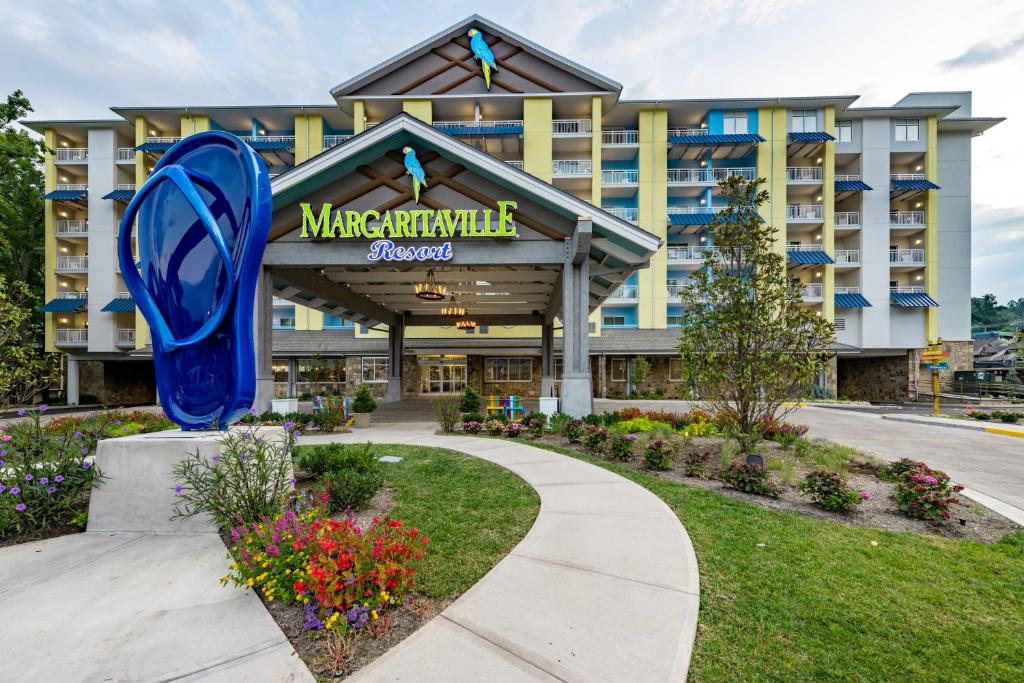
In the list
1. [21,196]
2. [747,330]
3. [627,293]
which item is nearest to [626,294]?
[627,293]

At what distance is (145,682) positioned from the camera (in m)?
2.32

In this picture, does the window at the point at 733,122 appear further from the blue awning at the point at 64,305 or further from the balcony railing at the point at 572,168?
the blue awning at the point at 64,305

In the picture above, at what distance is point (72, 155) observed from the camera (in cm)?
3022

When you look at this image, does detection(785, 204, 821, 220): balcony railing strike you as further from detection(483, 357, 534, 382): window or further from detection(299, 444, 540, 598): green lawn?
detection(299, 444, 540, 598): green lawn

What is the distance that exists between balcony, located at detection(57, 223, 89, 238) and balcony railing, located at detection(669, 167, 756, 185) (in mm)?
44525

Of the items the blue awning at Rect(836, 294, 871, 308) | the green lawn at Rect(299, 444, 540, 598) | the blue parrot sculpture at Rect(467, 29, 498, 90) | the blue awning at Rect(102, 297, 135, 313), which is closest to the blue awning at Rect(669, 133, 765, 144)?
the blue awning at Rect(836, 294, 871, 308)

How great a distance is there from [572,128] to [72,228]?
3861 cm

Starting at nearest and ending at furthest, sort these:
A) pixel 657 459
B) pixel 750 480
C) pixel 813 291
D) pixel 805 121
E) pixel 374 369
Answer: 1. pixel 750 480
2. pixel 657 459
3. pixel 374 369
4. pixel 813 291
5. pixel 805 121

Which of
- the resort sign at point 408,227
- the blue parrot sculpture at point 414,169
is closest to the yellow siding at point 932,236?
the resort sign at point 408,227

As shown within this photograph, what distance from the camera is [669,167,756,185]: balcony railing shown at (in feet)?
97.4

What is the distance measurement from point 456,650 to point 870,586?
371 centimetres

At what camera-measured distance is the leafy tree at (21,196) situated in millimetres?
27938

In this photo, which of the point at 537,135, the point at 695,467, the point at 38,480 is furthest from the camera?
the point at 537,135

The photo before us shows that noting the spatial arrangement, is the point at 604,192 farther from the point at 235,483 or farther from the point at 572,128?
the point at 235,483
